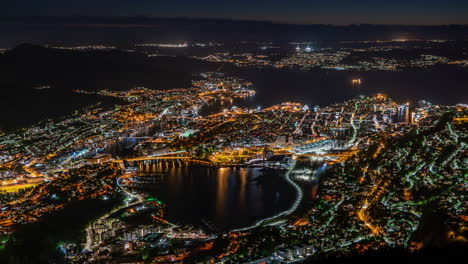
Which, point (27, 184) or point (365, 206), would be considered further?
point (27, 184)

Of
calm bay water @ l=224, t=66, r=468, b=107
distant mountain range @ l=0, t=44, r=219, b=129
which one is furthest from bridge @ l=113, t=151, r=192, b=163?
calm bay water @ l=224, t=66, r=468, b=107

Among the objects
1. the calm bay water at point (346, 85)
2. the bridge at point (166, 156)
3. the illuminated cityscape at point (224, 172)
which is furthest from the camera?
the calm bay water at point (346, 85)

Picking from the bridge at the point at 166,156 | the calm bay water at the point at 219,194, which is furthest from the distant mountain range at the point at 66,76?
the calm bay water at the point at 219,194

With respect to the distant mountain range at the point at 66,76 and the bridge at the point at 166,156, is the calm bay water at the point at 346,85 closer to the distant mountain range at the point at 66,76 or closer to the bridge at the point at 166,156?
the distant mountain range at the point at 66,76

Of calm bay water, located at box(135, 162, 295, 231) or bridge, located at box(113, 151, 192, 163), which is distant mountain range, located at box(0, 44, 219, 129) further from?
calm bay water, located at box(135, 162, 295, 231)

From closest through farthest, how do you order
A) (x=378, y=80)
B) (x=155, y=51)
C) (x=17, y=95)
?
(x=17, y=95), (x=378, y=80), (x=155, y=51)

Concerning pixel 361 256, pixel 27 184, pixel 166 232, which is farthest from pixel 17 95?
pixel 361 256

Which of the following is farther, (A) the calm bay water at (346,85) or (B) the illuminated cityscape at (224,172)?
(A) the calm bay water at (346,85)

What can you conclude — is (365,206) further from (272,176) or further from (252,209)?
(272,176)

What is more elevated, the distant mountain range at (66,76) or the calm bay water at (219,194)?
the distant mountain range at (66,76)
